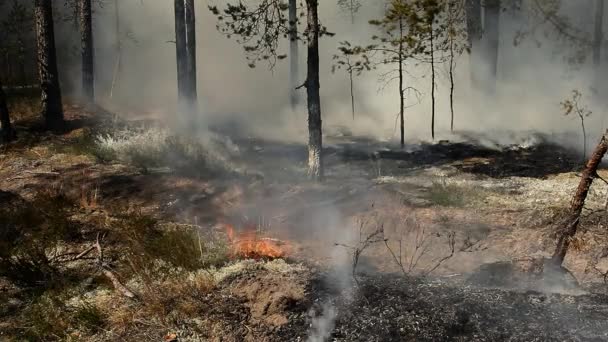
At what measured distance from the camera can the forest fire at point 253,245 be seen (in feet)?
22.5

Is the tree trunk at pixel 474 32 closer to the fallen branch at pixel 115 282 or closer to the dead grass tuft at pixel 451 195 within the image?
the dead grass tuft at pixel 451 195

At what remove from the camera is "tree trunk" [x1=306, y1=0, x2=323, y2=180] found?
35.5ft

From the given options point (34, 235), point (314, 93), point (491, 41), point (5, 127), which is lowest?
point (34, 235)

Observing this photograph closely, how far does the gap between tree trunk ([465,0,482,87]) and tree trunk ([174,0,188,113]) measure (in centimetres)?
1082

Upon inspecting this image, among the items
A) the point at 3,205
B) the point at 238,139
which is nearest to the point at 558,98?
the point at 238,139

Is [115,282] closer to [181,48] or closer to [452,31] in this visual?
[452,31]

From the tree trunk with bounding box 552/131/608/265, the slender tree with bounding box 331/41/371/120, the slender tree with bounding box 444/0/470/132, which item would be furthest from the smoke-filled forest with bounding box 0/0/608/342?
the slender tree with bounding box 331/41/371/120

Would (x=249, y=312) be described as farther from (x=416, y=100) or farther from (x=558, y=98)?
(x=558, y=98)

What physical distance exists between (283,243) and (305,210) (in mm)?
1638

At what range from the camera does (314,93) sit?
1121cm

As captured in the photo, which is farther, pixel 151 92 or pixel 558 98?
pixel 151 92

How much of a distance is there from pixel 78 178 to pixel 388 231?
6707 millimetres

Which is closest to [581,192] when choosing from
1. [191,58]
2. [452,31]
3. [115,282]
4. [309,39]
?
[115,282]

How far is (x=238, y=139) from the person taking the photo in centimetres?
1777
